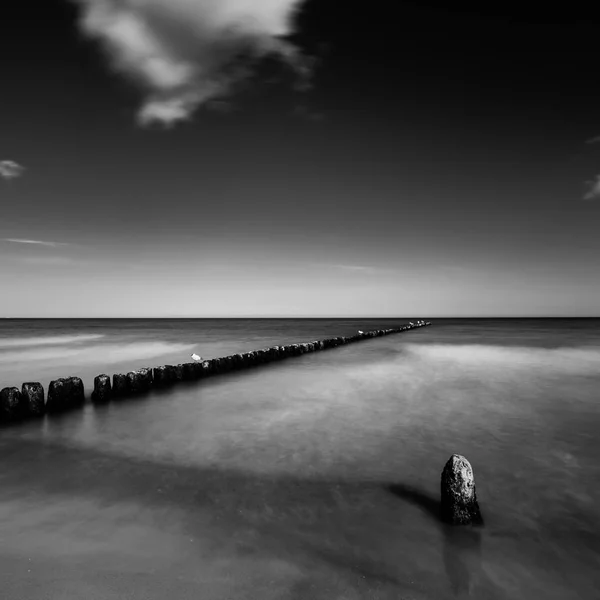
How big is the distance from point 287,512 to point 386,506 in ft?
3.94

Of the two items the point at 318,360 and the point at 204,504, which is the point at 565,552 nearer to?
the point at 204,504

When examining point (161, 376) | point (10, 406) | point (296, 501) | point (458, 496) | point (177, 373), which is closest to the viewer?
point (458, 496)

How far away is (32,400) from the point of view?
29.9 ft

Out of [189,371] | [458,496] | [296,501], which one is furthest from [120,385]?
[458,496]

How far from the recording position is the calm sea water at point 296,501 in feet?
11.6

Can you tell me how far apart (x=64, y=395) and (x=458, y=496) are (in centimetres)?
907

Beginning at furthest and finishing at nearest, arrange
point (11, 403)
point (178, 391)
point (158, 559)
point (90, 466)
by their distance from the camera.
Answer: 1. point (178, 391)
2. point (11, 403)
3. point (90, 466)
4. point (158, 559)

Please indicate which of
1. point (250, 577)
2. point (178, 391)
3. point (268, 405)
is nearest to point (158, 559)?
point (250, 577)

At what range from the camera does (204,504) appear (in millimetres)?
4945

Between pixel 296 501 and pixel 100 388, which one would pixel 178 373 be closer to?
pixel 100 388

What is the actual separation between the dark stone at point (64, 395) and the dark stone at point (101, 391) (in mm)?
385

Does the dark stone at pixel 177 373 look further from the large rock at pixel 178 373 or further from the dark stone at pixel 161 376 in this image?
the dark stone at pixel 161 376

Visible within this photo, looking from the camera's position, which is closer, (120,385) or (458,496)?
(458,496)

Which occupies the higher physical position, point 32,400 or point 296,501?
point 32,400
